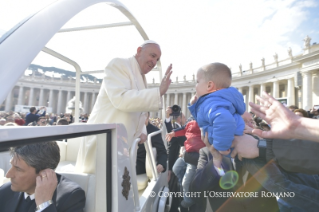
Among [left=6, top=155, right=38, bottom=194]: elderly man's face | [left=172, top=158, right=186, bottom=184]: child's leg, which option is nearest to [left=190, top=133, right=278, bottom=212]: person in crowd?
[left=6, top=155, right=38, bottom=194]: elderly man's face

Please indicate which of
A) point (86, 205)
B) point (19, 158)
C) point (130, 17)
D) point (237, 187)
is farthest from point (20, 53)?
point (130, 17)

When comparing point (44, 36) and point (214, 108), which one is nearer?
point (44, 36)

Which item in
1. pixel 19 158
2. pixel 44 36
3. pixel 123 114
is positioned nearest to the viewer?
pixel 44 36

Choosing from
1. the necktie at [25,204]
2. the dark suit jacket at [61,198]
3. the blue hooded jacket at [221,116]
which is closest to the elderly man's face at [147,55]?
the blue hooded jacket at [221,116]

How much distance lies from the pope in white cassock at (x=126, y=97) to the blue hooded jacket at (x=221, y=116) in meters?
0.42

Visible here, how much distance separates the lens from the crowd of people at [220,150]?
3.48ft

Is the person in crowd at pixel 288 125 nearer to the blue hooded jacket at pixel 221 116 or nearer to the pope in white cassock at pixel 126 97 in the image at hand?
the blue hooded jacket at pixel 221 116

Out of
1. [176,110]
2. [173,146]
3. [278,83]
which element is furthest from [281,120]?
[278,83]

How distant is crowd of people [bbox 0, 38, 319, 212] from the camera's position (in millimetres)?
1062

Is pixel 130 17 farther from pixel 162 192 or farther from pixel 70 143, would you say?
pixel 162 192

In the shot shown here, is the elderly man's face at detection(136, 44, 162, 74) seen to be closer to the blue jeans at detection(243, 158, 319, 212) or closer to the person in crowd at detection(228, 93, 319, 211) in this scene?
the person in crowd at detection(228, 93, 319, 211)

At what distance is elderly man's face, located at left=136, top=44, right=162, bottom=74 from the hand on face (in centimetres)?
154

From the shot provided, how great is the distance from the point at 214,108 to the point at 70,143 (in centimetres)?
273

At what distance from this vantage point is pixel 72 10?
109cm
